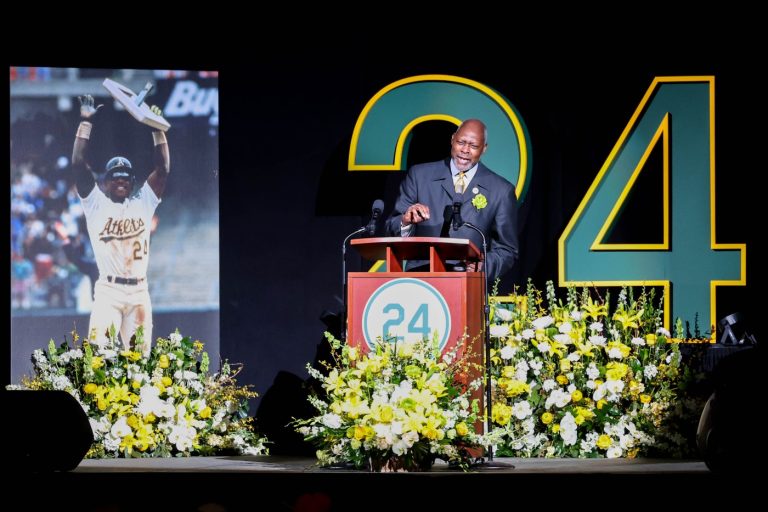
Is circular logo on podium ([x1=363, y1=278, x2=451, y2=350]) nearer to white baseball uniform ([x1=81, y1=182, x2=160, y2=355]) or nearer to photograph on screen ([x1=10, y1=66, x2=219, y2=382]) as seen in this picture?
photograph on screen ([x1=10, y1=66, x2=219, y2=382])

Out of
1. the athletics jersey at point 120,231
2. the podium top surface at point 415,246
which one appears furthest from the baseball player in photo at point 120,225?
the podium top surface at point 415,246

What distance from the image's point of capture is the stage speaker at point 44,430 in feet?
9.96

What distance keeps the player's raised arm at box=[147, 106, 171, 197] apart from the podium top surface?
238 cm

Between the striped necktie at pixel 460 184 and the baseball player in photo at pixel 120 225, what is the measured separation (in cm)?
189

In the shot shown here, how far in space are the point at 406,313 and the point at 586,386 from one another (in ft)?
5.43

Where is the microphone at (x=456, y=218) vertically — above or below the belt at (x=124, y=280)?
above

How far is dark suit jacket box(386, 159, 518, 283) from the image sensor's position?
22.3 feet

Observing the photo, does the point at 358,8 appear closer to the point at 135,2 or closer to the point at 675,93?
the point at 135,2

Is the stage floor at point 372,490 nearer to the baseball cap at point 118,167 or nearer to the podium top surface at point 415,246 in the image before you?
the podium top surface at point 415,246

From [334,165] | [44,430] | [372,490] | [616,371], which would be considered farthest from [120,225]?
[372,490]

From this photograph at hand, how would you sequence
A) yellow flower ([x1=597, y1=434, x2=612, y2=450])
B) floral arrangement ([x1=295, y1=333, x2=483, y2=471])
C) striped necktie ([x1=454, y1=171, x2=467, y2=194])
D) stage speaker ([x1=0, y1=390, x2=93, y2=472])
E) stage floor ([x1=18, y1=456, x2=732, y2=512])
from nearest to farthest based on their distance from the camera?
stage floor ([x1=18, y1=456, x2=732, y2=512]) < stage speaker ([x1=0, y1=390, x2=93, y2=472]) < floral arrangement ([x1=295, y1=333, x2=483, y2=471]) < yellow flower ([x1=597, y1=434, x2=612, y2=450]) < striped necktie ([x1=454, y1=171, x2=467, y2=194])

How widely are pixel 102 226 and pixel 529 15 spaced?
2.99 m

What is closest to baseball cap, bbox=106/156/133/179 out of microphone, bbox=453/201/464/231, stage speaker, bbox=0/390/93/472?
microphone, bbox=453/201/464/231

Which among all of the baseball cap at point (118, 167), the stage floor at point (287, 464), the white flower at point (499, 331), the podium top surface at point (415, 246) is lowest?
the stage floor at point (287, 464)
